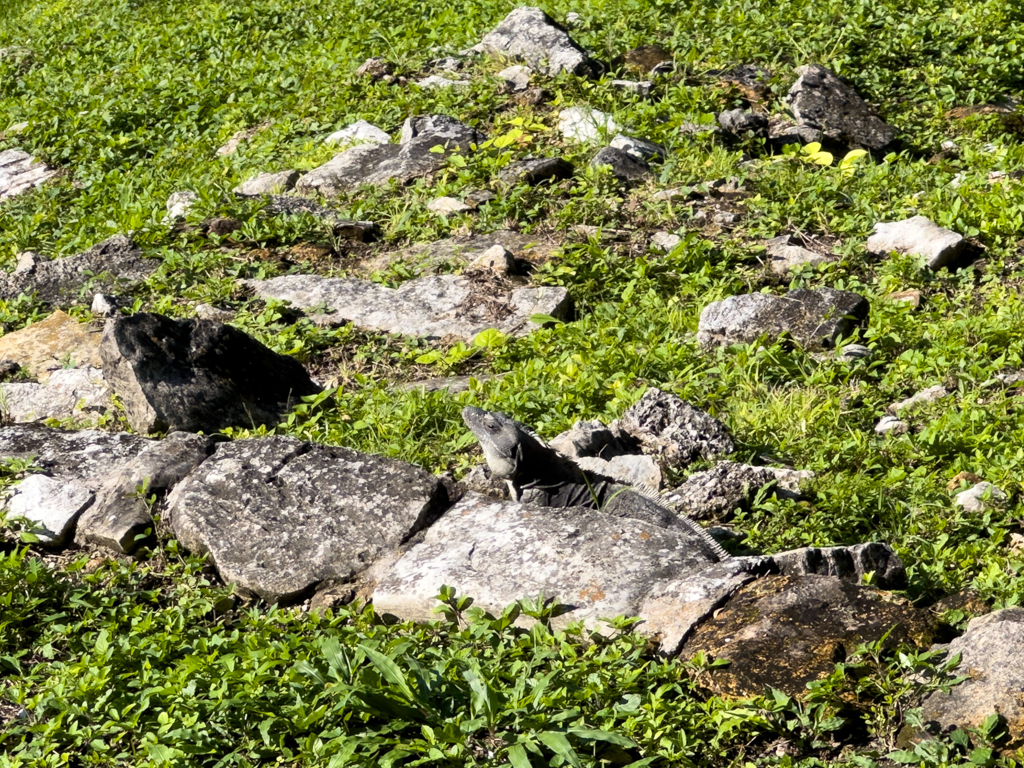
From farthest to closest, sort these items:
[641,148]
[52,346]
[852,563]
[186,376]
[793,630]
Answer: [641,148], [52,346], [186,376], [852,563], [793,630]

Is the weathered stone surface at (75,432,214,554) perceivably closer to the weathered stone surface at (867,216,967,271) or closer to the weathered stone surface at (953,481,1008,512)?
the weathered stone surface at (953,481,1008,512)

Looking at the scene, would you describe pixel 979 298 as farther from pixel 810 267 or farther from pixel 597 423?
pixel 597 423

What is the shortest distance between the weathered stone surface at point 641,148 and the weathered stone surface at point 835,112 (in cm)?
124

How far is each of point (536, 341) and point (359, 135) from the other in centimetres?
373

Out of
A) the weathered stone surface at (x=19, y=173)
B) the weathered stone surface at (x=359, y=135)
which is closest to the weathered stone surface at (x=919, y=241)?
the weathered stone surface at (x=359, y=135)

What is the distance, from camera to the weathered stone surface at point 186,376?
546cm

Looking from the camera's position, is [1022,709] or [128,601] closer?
[1022,709]

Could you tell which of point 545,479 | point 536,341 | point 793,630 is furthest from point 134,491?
point 793,630

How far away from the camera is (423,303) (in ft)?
22.9

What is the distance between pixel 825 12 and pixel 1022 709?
8.24m

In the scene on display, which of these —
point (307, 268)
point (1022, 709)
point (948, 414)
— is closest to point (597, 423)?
point (948, 414)

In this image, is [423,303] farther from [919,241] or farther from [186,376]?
[919,241]

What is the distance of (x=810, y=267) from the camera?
684 cm

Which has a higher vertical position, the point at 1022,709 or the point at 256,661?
the point at 256,661
